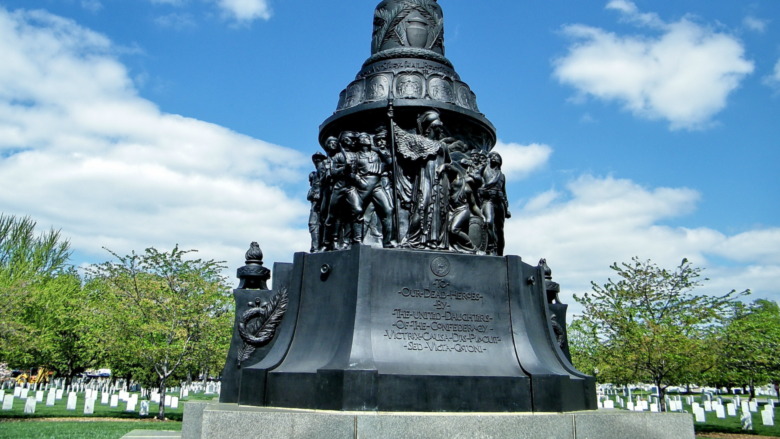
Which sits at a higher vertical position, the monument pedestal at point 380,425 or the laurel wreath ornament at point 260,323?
the laurel wreath ornament at point 260,323

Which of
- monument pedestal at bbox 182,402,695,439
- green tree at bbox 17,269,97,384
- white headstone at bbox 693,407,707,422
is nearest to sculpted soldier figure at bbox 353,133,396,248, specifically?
monument pedestal at bbox 182,402,695,439

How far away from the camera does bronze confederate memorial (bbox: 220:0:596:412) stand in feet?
23.5

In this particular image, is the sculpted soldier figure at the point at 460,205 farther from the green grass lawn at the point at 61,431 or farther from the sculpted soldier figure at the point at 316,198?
the green grass lawn at the point at 61,431

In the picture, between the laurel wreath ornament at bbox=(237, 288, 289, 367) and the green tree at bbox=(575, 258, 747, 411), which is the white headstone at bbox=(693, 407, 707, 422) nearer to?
the green tree at bbox=(575, 258, 747, 411)

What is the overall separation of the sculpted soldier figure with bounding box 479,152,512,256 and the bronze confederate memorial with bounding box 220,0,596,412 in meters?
0.02

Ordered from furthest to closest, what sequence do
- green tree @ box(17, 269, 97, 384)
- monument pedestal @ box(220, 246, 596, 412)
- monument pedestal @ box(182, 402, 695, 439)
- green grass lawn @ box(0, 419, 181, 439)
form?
1. green tree @ box(17, 269, 97, 384)
2. green grass lawn @ box(0, 419, 181, 439)
3. monument pedestal @ box(220, 246, 596, 412)
4. monument pedestal @ box(182, 402, 695, 439)

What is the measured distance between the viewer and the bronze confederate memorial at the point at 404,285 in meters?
7.16

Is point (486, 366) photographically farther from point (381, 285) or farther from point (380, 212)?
point (380, 212)

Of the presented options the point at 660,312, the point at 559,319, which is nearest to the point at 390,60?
the point at 559,319

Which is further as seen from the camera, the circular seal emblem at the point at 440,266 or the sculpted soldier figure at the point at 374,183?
the sculpted soldier figure at the point at 374,183

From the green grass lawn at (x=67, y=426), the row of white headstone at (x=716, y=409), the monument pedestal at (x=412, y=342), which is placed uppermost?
the monument pedestal at (x=412, y=342)

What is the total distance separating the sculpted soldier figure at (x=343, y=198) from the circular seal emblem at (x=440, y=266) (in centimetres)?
124

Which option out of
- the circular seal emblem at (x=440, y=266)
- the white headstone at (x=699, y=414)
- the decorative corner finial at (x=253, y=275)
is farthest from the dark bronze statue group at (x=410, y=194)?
the white headstone at (x=699, y=414)

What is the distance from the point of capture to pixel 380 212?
8438mm
